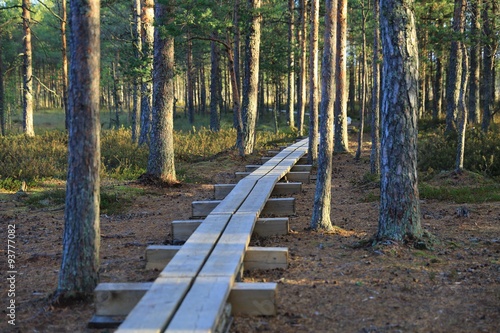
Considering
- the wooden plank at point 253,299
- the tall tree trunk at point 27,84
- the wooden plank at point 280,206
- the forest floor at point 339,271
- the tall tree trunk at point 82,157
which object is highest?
the tall tree trunk at point 27,84

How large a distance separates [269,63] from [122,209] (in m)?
21.8

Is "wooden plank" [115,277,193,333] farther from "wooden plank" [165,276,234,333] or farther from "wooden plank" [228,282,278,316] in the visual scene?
"wooden plank" [228,282,278,316]

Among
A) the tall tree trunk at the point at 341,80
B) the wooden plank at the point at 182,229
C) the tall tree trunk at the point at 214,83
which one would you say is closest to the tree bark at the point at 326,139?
the wooden plank at the point at 182,229

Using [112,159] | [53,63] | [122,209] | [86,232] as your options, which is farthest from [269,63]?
[53,63]

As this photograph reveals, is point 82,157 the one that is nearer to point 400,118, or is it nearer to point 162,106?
point 400,118

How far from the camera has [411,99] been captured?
6.29m

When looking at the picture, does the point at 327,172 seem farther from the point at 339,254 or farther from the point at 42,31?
the point at 42,31

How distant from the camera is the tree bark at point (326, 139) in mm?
7355

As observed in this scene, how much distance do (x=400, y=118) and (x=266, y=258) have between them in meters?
2.60

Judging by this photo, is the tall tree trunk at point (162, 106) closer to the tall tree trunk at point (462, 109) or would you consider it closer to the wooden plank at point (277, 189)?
the wooden plank at point (277, 189)

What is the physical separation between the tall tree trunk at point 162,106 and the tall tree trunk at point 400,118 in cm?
662

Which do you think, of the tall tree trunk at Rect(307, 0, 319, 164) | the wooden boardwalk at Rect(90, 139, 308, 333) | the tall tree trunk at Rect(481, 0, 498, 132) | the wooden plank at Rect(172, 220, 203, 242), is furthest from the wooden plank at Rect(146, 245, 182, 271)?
the tall tree trunk at Rect(481, 0, 498, 132)

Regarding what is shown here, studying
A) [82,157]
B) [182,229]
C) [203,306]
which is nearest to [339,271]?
[182,229]

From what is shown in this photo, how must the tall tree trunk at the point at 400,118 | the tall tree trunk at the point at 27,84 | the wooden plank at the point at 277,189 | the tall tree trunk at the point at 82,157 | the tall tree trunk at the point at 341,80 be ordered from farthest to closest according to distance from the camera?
the tall tree trunk at the point at 27,84 → the tall tree trunk at the point at 341,80 → the wooden plank at the point at 277,189 → the tall tree trunk at the point at 400,118 → the tall tree trunk at the point at 82,157
